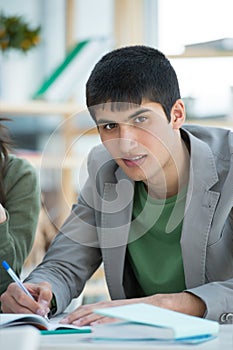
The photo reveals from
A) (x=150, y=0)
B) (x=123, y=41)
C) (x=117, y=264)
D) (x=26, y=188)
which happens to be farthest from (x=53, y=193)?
(x=117, y=264)

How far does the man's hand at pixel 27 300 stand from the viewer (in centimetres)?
146

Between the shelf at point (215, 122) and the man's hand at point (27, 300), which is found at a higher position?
the man's hand at point (27, 300)

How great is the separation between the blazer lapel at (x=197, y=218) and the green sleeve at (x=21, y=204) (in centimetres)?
45

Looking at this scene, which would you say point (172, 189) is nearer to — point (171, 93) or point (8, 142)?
point (171, 93)

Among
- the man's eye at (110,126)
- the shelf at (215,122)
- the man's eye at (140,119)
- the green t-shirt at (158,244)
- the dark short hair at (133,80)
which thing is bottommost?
the shelf at (215,122)

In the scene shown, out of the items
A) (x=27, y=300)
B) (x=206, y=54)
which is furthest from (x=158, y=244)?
(x=206, y=54)

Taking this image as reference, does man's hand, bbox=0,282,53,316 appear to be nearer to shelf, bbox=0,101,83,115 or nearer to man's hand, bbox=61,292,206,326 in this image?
man's hand, bbox=61,292,206,326

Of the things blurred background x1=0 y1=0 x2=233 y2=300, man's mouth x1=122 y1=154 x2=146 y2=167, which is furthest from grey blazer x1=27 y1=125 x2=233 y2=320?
blurred background x1=0 y1=0 x2=233 y2=300

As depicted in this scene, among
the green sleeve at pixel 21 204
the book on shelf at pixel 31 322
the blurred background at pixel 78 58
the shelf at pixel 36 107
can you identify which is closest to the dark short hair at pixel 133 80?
the green sleeve at pixel 21 204

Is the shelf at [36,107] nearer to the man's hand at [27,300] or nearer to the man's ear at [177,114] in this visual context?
the man's ear at [177,114]

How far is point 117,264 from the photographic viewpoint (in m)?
1.72

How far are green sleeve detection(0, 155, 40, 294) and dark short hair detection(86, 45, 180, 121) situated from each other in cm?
38

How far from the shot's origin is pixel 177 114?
1.68 meters

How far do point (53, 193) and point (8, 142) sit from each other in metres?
1.97
